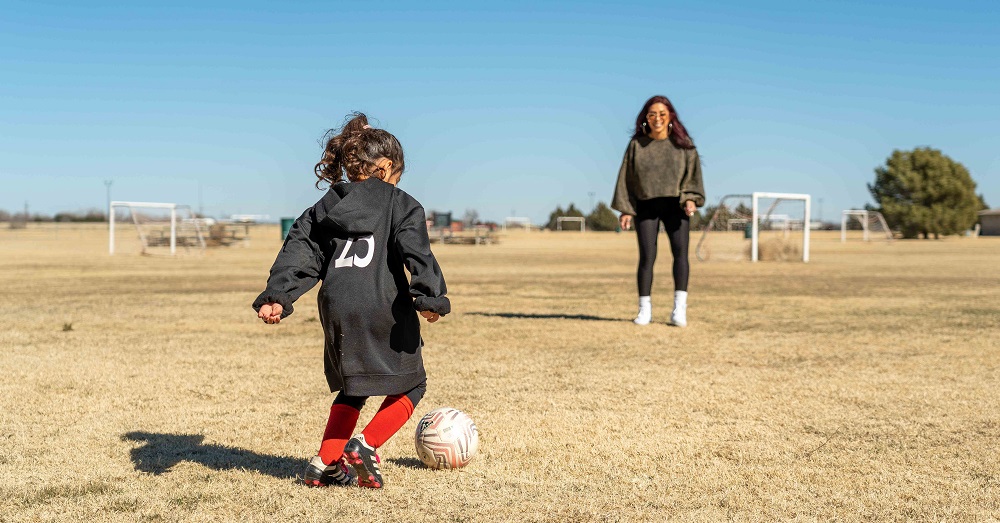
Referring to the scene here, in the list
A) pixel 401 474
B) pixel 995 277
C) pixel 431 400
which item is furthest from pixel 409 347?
pixel 995 277

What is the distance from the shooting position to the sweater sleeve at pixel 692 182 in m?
8.41

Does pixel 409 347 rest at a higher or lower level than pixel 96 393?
higher

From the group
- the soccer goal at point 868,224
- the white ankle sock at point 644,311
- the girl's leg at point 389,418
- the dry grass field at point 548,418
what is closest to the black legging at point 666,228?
the white ankle sock at point 644,311

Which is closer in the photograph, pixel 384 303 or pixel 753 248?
pixel 384 303

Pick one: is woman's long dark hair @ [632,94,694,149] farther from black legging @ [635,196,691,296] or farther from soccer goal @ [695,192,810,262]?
soccer goal @ [695,192,810,262]

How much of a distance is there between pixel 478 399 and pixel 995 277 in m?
16.0

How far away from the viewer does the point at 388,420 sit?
3449 mm

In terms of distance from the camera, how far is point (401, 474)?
3707 millimetres

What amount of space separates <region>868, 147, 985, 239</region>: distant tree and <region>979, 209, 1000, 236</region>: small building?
1757 cm

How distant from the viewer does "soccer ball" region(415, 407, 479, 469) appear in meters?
3.73

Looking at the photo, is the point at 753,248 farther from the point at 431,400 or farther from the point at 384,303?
the point at 384,303

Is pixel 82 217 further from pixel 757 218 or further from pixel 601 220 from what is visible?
pixel 757 218

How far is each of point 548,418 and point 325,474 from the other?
5.19ft

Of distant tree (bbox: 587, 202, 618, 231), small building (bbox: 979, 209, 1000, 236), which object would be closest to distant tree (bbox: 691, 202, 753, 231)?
distant tree (bbox: 587, 202, 618, 231)
